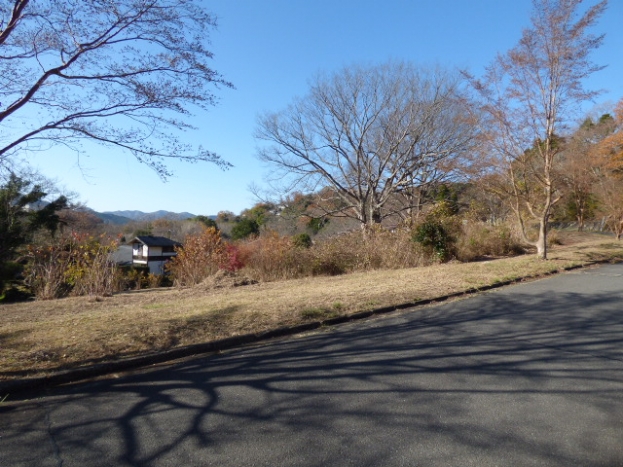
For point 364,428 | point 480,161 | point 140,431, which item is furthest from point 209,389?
point 480,161

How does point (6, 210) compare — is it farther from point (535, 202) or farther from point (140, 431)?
point (535, 202)

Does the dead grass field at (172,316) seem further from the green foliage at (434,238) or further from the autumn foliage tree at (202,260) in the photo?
the green foliage at (434,238)

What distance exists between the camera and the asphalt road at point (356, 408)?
123 inches

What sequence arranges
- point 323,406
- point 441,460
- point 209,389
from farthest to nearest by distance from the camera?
point 209,389
point 323,406
point 441,460

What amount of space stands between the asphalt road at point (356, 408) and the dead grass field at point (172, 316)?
804mm

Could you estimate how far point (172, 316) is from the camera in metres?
7.18

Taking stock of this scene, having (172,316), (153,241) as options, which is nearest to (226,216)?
(153,241)

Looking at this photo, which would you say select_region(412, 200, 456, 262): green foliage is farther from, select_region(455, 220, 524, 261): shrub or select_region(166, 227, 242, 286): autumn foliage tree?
select_region(166, 227, 242, 286): autumn foliage tree

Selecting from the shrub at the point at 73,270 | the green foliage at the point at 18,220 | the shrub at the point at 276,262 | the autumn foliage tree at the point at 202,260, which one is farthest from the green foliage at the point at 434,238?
→ the green foliage at the point at 18,220

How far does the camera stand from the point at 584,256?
617 inches

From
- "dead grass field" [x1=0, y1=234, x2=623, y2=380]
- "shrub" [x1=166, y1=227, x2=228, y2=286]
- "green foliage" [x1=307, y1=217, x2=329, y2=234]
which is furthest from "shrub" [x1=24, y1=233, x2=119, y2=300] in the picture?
"green foliage" [x1=307, y1=217, x2=329, y2=234]

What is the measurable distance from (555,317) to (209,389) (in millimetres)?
5723

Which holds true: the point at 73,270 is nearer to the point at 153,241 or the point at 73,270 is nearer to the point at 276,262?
the point at 276,262

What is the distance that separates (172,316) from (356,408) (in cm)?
434
